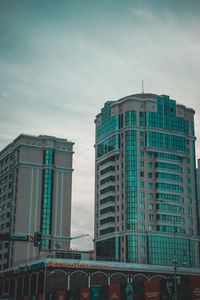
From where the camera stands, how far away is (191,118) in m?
152

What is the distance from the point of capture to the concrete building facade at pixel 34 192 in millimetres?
158625

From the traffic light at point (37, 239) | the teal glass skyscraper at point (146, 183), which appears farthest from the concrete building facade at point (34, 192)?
the traffic light at point (37, 239)

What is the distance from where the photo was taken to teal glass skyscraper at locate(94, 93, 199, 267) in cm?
13200

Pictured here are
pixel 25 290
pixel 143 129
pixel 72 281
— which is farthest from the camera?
pixel 143 129

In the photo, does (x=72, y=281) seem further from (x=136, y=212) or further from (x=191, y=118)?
(x=191, y=118)

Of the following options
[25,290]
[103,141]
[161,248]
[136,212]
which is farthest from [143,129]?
[25,290]

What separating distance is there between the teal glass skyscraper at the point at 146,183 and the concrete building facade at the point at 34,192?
24.5 meters

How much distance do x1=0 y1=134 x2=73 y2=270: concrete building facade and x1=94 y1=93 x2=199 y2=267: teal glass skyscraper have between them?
24.5 m

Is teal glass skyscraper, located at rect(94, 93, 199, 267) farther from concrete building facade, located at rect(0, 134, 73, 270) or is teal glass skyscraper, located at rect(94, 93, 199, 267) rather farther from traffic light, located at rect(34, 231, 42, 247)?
traffic light, located at rect(34, 231, 42, 247)

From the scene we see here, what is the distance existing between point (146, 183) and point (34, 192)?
46.9 meters

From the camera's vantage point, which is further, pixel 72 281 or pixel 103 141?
pixel 103 141

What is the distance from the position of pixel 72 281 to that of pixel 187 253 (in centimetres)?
4099

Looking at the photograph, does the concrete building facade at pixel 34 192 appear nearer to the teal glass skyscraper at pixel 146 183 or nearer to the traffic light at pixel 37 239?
the teal glass skyscraper at pixel 146 183

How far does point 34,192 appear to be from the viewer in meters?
164
